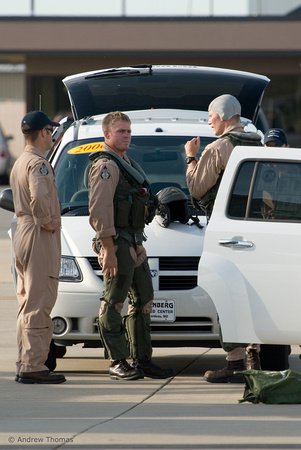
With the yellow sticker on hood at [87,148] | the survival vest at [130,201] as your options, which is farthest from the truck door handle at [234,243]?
the yellow sticker on hood at [87,148]

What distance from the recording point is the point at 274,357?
7762 mm

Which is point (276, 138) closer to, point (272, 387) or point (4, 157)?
point (272, 387)

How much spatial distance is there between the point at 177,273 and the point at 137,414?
160 cm

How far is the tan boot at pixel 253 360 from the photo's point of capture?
725 centimetres

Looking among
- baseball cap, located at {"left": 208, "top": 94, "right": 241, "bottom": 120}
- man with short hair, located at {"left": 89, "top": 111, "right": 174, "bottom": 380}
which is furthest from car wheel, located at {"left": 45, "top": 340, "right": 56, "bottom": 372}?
baseball cap, located at {"left": 208, "top": 94, "right": 241, "bottom": 120}

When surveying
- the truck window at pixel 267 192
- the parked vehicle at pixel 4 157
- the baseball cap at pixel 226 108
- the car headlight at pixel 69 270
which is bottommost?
the parked vehicle at pixel 4 157

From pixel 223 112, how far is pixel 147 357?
6.27 ft

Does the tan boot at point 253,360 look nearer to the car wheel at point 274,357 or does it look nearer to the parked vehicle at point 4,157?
the car wheel at point 274,357

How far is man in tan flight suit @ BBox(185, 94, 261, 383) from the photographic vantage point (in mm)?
7320

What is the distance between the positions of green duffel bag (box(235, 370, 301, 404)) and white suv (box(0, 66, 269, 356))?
901 mm

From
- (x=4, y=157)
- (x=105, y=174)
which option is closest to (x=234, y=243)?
(x=105, y=174)

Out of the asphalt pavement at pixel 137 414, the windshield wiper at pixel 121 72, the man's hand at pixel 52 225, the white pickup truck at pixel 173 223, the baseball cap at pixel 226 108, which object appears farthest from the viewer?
the windshield wiper at pixel 121 72

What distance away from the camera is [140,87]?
9617 mm

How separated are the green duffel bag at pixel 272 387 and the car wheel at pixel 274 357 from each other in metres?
1.05
